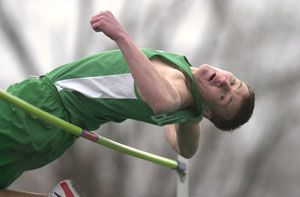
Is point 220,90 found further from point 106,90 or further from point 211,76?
point 106,90

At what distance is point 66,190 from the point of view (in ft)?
5.15

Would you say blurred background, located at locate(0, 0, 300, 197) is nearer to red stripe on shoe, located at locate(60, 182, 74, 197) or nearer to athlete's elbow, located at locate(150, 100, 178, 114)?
red stripe on shoe, located at locate(60, 182, 74, 197)

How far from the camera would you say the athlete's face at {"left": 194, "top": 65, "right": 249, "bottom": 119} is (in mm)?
1494

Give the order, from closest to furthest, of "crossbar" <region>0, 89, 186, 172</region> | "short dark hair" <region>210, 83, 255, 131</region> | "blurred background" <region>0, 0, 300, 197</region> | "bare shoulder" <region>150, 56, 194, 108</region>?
"crossbar" <region>0, 89, 186, 172</region>, "bare shoulder" <region>150, 56, 194, 108</region>, "short dark hair" <region>210, 83, 255, 131</region>, "blurred background" <region>0, 0, 300, 197</region>

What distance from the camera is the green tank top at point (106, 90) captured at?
1378 mm

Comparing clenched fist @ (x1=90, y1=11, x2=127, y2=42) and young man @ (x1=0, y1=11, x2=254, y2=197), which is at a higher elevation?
clenched fist @ (x1=90, y1=11, x2=127, y2=42)

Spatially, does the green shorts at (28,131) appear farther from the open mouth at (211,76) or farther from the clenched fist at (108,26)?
the open mouth at (211,76)

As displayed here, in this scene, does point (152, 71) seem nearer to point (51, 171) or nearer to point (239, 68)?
point (239, 68)

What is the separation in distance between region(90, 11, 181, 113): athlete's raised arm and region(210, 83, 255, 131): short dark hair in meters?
0.48

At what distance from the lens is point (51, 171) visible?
2.99 metres

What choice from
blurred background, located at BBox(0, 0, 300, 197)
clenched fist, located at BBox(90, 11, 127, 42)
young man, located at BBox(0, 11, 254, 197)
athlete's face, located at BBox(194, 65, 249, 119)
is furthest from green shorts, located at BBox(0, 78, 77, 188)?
blurred background, located at BBox(0, 0, 300, 197)

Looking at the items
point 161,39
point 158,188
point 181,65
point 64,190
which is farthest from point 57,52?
point 181,65

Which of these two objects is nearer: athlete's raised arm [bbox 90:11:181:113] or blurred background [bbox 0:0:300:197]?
athlete's raised arm [bbox 90:11:181:113]

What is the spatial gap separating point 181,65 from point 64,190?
0.64 metres
